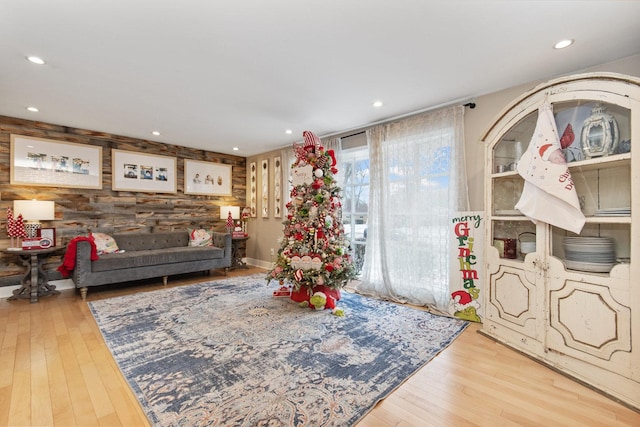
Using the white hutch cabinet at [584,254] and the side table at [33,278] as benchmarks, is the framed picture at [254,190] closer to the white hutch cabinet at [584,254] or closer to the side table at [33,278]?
the side table at [33,278]

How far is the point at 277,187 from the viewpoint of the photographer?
5609 mm

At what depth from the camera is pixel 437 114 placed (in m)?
3.36

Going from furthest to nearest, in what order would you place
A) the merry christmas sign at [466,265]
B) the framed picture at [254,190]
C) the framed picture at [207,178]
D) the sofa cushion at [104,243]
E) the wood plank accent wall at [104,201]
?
1. the framed picture at [254,190]
2. the framed picture at [207,178]
3. the sofa cushion at [104,243]
4. the wood plank accent wall at [104,201]
5. the merry christmas sign at [466,265]

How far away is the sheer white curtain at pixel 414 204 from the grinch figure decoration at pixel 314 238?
2.14 feet

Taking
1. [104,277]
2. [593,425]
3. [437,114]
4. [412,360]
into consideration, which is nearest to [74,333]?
[104,277]

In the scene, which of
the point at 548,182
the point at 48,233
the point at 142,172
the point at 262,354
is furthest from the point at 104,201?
the point at 548,182

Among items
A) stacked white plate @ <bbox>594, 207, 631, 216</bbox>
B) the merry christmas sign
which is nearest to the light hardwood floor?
the merry christmas sign

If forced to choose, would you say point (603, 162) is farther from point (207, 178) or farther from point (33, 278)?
point (33, 278)

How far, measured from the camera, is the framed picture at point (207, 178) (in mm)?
5551

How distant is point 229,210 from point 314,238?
308 centimetres

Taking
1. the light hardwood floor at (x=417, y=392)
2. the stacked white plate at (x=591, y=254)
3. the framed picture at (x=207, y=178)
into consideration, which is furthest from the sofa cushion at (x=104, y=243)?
the stacked white plate at (x=591, y=254)

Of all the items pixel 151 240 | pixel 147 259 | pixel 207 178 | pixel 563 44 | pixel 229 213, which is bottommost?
pixel 147 259

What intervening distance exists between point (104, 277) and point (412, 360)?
4.07 m

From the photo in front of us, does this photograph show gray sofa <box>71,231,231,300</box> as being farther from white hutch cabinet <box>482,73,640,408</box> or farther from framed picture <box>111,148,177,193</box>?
white hutch cabinet <box>482,73,640,408</box>
